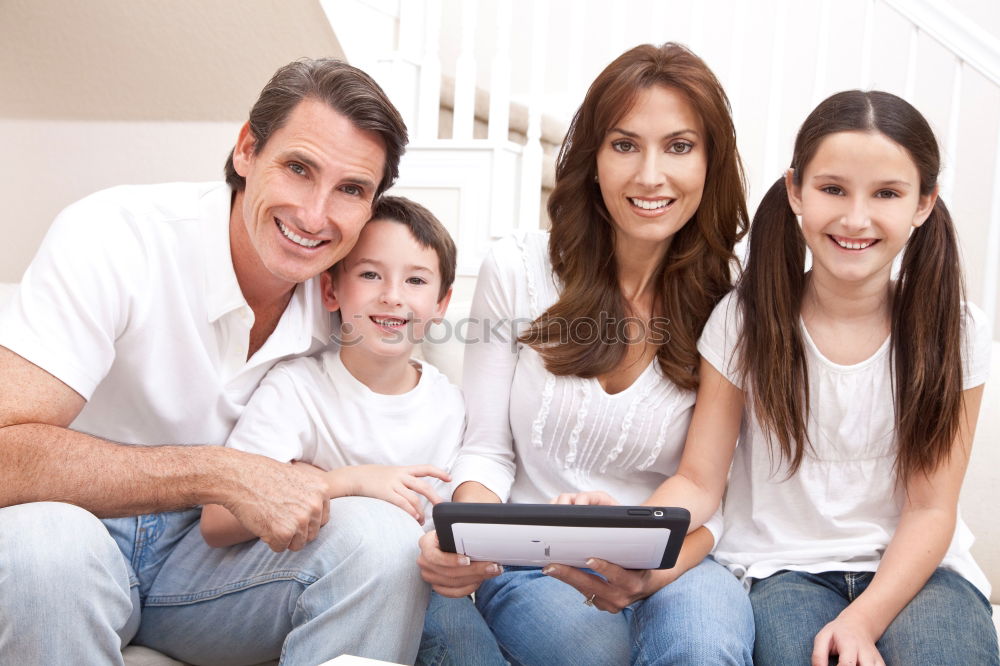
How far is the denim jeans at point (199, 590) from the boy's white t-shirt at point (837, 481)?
55 cm

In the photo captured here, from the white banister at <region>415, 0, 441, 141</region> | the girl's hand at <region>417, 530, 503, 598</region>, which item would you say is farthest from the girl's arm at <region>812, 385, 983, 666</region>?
the white banister at <region>415, 0, 441, 141</region>

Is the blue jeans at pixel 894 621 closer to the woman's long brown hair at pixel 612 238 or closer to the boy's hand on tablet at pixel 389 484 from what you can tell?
the woman's long brown hair at pixel 612 238

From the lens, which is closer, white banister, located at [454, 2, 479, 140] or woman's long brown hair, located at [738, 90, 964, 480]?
woman's long brown hair, located at [738, 90, 964, 480]

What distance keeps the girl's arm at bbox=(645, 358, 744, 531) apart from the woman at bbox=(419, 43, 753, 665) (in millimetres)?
41

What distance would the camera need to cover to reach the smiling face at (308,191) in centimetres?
145

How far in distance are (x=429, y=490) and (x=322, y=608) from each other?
0.78 feet

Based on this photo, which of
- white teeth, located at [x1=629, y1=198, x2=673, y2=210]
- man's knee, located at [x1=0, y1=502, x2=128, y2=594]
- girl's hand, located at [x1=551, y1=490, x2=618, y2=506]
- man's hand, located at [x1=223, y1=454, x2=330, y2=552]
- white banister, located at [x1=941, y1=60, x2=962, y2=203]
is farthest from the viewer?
white banister, located at [x1=941, y1=60, x2=962, y2=203]

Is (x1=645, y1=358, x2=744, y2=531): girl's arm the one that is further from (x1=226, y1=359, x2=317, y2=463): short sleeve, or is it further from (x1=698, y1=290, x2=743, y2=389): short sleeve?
(x1=226, y1=359, x2=317, y2=463): short sleeve

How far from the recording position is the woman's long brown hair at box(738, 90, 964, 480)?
139cm

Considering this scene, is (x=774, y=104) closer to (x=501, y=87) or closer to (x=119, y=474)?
(x=501, y=87)

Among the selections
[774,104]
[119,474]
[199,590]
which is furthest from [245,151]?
[774,104]

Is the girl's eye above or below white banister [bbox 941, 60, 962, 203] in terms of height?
below

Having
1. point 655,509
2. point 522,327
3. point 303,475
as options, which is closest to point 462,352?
point 522,327

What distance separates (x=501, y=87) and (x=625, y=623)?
1.96 m
